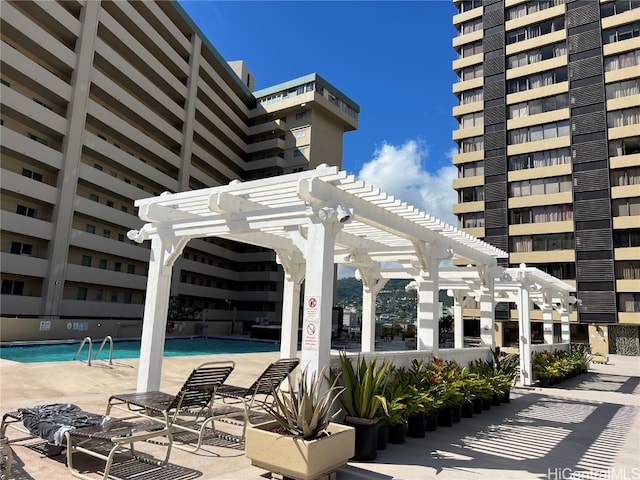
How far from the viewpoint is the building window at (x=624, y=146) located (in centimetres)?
3566

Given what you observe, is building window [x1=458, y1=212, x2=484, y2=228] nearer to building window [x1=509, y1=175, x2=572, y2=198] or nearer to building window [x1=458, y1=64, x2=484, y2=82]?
building window [x1=509, y1=175, x2=572, y2=198]

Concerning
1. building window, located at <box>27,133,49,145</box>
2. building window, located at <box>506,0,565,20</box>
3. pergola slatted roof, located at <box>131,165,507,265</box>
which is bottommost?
pergola slatted roof, located at <box>131,165,507,265</box>

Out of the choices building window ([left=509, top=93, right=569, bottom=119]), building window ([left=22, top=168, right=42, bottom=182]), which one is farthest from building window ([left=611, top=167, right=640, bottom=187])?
building window ([left=22, top=168, right=42, bottom=182])

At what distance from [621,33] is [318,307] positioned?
43884mm

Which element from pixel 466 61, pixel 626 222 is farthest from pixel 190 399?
pixel 466 61

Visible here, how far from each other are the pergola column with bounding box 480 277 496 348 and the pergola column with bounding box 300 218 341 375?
25.4 feet

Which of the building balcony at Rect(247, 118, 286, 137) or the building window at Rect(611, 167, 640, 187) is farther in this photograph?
the building balcony at Rect(247, 118, 286, 137)

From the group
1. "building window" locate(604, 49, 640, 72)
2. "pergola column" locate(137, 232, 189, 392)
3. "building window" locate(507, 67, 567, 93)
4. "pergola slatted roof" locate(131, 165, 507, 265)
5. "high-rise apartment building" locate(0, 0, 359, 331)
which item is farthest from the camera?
"building window" locate(507, 67, 567, 93)

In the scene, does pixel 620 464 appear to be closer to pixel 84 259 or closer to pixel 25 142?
pixel 25 142

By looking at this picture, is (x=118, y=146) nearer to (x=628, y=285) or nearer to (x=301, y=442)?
(x=301, y=442)

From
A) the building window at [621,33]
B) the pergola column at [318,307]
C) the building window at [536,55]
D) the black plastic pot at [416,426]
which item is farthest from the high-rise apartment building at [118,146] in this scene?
the black plastic pot at [416,426]

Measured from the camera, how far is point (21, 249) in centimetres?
2770

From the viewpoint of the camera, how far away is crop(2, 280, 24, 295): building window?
26.8 m

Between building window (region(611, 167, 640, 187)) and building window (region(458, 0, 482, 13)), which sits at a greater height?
building window (region(458, 0, 482, 13))
